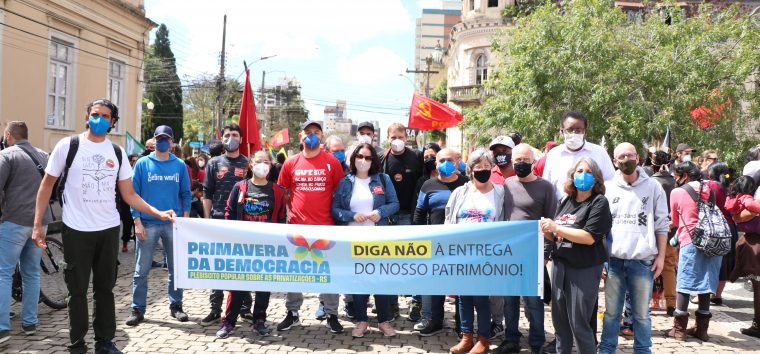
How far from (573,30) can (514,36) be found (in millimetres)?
2122

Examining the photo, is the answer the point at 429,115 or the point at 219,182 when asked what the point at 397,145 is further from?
the point at 429,115

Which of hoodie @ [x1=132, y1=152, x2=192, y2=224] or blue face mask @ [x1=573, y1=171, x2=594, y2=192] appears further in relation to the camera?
hoodie @ [x1=132, y1=152, x2=192, y2=224]

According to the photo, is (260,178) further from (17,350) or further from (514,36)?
(514,36)

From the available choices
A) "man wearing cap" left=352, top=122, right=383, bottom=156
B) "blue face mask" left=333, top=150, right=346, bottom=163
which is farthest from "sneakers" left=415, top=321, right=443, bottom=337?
"blue face mask" left=333, top=150, right=346, bottom=163

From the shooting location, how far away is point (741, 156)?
15711mm

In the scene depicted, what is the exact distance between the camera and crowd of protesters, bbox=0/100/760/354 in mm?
5121

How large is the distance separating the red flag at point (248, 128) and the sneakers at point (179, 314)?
251cm

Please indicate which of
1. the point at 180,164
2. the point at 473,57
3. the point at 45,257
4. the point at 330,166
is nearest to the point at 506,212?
the point at 330,166

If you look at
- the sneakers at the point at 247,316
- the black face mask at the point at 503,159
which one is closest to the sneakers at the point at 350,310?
the sneakers at the point at 247,316

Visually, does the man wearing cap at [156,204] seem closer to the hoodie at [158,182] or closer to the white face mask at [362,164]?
the hoodie at [158,182]

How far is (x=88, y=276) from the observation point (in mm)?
5289

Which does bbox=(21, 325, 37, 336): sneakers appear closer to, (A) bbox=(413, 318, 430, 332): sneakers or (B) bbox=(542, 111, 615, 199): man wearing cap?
(A) bbox=(413, 318, 430, 332): sneakers

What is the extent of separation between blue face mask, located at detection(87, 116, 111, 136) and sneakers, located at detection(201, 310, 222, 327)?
2402mm

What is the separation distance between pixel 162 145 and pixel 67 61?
14.9 meters
